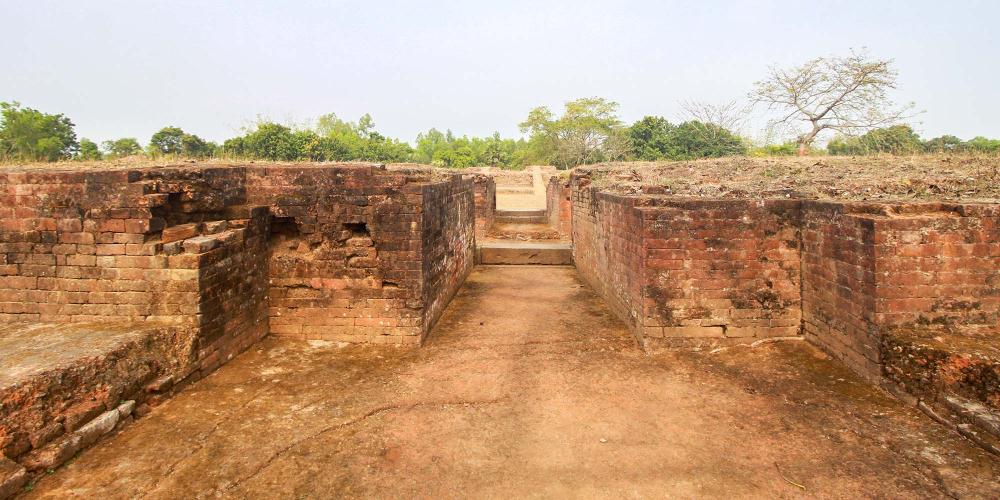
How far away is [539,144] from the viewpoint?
4800 centimetres

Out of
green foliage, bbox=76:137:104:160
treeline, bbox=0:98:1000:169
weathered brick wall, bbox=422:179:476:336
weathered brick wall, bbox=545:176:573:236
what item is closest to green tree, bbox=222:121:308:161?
treeline, bbox=0:98:1000:169

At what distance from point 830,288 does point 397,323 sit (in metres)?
4.54

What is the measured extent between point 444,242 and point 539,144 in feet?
138

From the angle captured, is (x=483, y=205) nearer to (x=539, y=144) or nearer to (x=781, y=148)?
(x=781, y=148)

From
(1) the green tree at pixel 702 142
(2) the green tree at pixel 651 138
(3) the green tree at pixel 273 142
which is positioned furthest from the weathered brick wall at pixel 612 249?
(2) the green tree at pixel 651 138

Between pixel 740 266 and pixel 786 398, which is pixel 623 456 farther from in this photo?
pixel 740 266

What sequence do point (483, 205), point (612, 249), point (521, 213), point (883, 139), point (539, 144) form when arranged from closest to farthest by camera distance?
point (612, 249) → point (483, 205) → point (883, 139) → point (521, 213) → point (539, 144)

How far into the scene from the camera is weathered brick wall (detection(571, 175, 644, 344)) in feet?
19.5

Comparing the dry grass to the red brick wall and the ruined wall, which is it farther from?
the red brick wall

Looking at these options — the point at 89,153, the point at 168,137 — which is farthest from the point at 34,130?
the point at 89,153

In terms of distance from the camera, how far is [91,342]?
411cm

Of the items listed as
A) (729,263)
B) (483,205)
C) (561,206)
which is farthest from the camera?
(483,205)

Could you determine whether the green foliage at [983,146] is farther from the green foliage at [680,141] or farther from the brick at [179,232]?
the brick at [179,232]

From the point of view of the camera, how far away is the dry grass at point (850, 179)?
5941 millimetres
